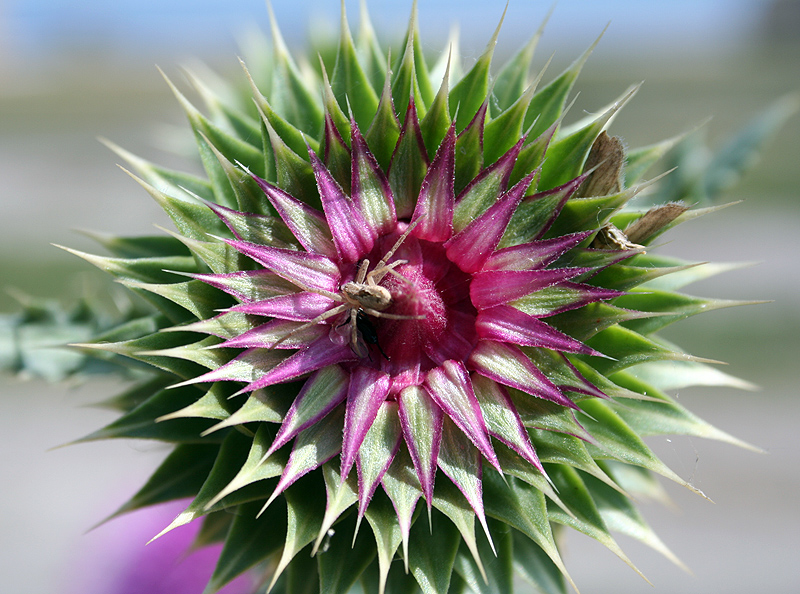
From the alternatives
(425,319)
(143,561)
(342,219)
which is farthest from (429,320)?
(143,561)

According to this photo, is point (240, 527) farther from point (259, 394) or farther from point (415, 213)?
point (415, 213)

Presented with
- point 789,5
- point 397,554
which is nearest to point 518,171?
point 397,554

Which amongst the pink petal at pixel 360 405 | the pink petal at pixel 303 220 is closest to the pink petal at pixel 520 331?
the pink petal at pixel 360 405

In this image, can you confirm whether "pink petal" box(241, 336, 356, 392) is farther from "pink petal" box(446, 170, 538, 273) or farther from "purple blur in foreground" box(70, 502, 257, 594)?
"purple blur in foreground" box(70, 502, 257, 594)

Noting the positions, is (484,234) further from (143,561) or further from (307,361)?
(143,561)

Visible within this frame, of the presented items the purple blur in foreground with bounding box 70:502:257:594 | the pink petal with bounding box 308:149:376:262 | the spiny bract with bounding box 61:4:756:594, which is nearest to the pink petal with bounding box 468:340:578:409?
the spiny bract with bounding box 61:4:756:594

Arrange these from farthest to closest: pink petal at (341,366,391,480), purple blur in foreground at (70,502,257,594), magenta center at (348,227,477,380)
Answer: purple blur in foreground at (70,502,257,594)
magenta center at (348,227,477,380)
pink petal at (341,366,391,480)
